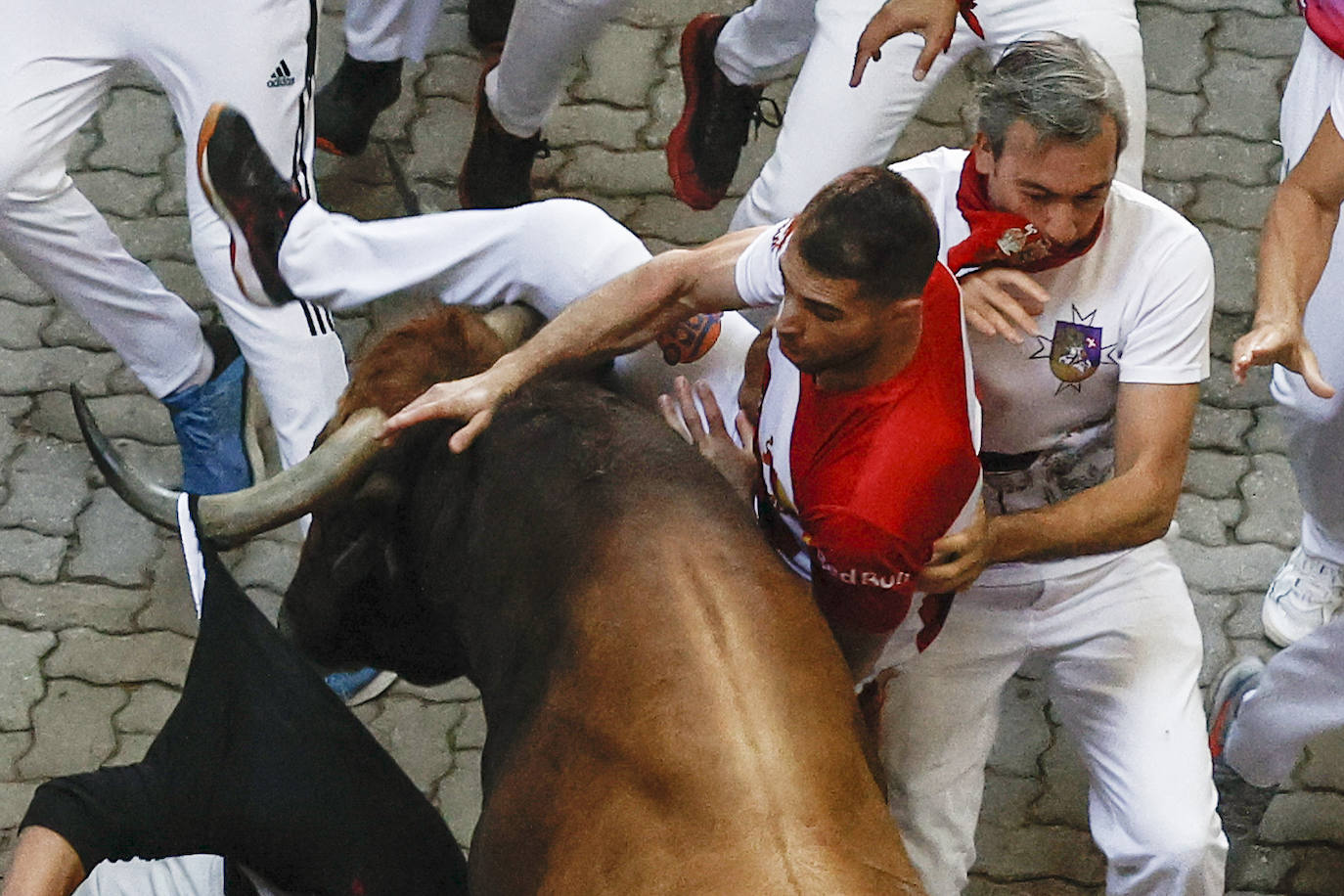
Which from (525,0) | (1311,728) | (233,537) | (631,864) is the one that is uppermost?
(525,0)

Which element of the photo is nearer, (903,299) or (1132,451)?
(903,299)

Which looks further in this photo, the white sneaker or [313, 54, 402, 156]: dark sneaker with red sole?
[313, 54, 402, 156]: dark sneaker with red sole

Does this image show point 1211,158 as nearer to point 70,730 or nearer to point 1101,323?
point 1101,323

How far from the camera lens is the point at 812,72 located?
165 inches

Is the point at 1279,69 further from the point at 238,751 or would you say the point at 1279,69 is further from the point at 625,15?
the point at 238,751

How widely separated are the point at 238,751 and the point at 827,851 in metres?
1.13

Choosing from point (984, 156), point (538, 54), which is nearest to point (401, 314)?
point (984, 156)

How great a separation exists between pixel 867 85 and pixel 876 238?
156 cm

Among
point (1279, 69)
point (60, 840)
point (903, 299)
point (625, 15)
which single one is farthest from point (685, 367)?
point (1279, 69)

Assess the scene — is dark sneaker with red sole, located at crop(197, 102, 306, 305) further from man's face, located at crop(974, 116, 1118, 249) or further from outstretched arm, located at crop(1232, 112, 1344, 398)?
outstretched arm, located at crop(1232, 112, 1344, 398)

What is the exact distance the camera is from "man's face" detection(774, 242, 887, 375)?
268 centimetres

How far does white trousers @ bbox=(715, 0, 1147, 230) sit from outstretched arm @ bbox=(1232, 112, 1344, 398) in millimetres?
431

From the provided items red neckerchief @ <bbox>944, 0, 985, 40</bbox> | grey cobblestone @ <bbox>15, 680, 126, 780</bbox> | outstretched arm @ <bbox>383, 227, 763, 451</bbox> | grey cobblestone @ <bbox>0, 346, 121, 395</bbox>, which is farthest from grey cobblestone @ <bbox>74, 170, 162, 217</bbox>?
red neckerchief @ <bbox>944, 0, 985, 40</bbox>

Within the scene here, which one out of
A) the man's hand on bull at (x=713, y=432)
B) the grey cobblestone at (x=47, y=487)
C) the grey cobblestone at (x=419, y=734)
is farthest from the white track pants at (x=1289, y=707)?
the grey cobblestone at (x=47, y=487)
